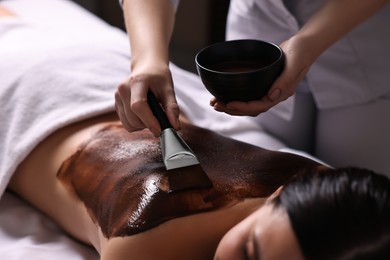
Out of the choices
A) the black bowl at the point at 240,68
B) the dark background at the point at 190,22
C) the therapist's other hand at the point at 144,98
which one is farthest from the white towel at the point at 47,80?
the dark background at the point at 190,22

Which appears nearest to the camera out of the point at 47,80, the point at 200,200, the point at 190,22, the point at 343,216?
the point at 343,216

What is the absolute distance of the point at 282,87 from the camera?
1.06m

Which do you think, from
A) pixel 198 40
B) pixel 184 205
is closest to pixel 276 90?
pixel 184 205

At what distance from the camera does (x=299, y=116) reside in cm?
157

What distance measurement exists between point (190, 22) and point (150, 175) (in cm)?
170

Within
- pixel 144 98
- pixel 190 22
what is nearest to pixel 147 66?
pixel 144 98

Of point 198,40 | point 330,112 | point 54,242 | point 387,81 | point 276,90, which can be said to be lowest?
point 198,40

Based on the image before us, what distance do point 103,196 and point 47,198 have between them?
0.71 feet

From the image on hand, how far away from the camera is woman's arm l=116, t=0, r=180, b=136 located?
1084 mm

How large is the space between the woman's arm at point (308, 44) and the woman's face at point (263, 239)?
214 mm

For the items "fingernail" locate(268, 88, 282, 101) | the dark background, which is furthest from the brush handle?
the dark background

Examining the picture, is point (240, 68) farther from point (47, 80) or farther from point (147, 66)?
point (47, 80)

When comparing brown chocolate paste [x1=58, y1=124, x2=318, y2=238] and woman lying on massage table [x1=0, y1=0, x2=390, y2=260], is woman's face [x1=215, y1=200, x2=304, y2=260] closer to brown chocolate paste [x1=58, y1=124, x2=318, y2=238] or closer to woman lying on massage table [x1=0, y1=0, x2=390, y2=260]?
woman lying on massage table [x1=0, y1=0, x2=390, y2=260]

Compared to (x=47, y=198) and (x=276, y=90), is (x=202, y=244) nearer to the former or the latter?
(x=276, y=90)
